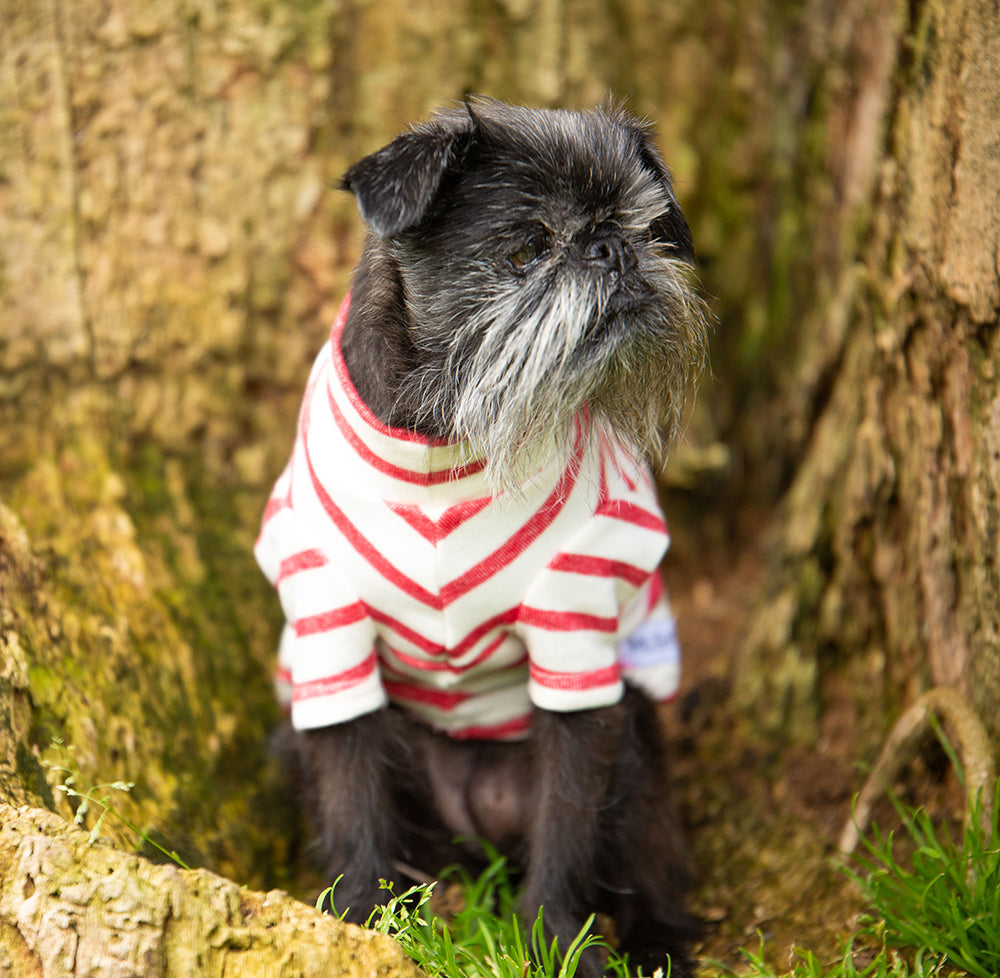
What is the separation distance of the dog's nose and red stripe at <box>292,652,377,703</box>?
104cm

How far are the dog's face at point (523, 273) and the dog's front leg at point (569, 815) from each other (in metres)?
0.65

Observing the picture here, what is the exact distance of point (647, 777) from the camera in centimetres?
295

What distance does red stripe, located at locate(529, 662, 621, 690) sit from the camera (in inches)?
103

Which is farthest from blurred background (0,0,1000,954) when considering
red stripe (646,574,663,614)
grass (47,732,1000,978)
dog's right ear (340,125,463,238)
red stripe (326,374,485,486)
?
dog's right ear (340,125,463,238)

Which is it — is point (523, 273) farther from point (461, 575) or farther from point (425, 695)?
point (425, 695)

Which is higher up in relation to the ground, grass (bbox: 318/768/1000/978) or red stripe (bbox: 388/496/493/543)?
red stripe (bbox: 388/496/493/543)

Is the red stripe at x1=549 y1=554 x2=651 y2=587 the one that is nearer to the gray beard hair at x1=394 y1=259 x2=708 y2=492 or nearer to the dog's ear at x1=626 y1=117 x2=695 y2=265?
the gray beard hair at x1=394 y1=259 x2=708 y2=492

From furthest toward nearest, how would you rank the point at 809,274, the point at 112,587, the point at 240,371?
the point at 809,274 < the point at 240,371 < the point at 112,587

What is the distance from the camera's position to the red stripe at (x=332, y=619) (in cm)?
256

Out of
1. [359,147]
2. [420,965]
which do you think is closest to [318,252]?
[359,147]

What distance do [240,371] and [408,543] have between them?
4.92 ft

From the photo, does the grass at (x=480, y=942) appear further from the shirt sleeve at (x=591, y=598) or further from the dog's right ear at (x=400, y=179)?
the dog's right ear at (x=400, y=179)

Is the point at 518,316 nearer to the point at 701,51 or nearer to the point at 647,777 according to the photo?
the point at 647,777

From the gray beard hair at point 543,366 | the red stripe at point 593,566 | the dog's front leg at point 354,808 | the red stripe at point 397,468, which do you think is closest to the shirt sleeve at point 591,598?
the red stripe at point 593,566
